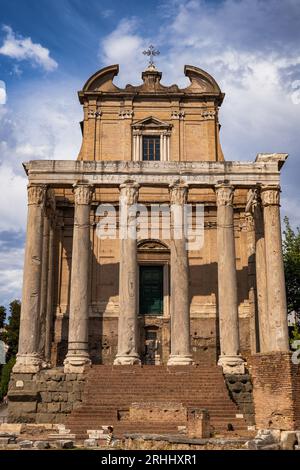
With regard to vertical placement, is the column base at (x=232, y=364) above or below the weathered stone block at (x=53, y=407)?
above

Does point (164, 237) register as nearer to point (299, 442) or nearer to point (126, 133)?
point (126, 133)

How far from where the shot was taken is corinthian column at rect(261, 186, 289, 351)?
2514 centimetres

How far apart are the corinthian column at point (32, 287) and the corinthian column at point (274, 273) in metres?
10.3

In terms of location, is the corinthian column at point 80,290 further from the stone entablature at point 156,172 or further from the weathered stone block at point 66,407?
the weathered stone block at point 66,407

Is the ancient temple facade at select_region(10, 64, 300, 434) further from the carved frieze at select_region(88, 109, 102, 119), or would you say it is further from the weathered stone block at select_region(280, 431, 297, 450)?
the weathered stone block at select_region(280, 431, 297, 450)

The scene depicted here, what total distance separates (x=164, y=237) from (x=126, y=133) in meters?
6.35

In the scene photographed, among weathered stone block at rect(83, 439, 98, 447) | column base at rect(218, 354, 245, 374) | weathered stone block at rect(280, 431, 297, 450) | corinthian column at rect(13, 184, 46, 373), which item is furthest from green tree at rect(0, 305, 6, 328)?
weathered stone block at rect(280, 431, 297, 450)

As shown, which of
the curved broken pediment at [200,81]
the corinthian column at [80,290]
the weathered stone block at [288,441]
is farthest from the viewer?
the curved broken pediment at [200,81]

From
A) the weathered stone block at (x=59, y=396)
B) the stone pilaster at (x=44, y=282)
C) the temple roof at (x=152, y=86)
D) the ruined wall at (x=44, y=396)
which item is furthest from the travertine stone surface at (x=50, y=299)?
the temple roof at (x=152, y=86)

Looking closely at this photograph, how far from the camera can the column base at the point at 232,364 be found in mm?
24344

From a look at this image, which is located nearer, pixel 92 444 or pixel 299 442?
pixel 299 442

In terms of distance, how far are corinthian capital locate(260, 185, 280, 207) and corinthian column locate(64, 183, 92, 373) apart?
323 inches

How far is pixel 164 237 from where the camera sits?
31109mm
